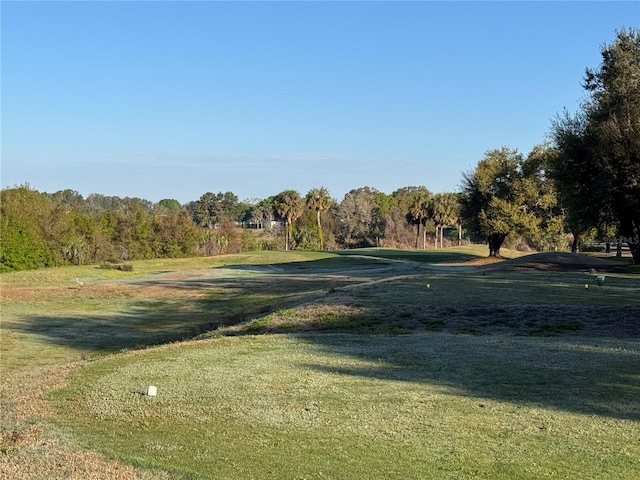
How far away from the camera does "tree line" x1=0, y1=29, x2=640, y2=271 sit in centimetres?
3195

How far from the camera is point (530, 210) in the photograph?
56781 millimetres

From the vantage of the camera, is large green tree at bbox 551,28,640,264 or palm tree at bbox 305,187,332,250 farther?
palm tree at bbox 305,187,332,250

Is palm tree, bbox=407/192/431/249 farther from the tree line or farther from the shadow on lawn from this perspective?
the shadow on lawn

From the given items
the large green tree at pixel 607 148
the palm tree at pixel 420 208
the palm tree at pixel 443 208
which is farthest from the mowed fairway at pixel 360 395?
the palm tree at pixel 420 208

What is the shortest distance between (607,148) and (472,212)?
27.3 meters

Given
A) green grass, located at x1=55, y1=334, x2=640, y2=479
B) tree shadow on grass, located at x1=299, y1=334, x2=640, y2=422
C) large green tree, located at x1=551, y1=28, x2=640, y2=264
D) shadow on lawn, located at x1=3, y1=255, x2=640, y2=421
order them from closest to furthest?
1. green grass, located at x1=55, y1=334, x2=640, y2=479
2. tree shadow on grass, located at x1=299, y1=334, x2=640, y2=422
3. shadow on lawn, located at x1=3, y1=255, x2=640, y2=421
4. large green tree, located at x1=551, y1=28, x2=640, y2=264

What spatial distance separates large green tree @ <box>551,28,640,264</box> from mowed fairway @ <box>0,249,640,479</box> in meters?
10.5

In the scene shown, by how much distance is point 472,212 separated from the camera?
189ft

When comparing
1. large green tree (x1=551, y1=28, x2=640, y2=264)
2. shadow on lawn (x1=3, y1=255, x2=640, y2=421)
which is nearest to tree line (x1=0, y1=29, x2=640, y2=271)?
large green tree (x1=551, y1=28, x2=640, y2=264)

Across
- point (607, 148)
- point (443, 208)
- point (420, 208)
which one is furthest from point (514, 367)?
point (420, 208)

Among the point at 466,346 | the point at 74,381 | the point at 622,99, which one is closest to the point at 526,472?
the point at 466,346

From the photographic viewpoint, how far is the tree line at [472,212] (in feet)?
105

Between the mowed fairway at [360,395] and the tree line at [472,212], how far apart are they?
40.2 ft

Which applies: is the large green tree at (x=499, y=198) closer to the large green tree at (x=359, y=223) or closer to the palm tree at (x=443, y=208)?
the palm tree at (x=443, y=208)
